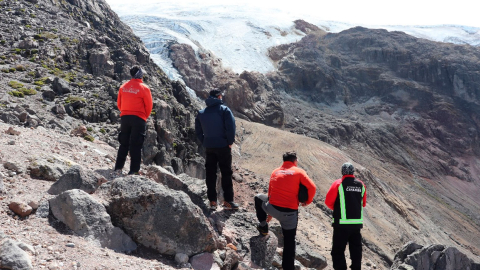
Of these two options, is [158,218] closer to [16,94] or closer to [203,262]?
[203,262]

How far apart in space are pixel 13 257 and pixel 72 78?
64.7ft

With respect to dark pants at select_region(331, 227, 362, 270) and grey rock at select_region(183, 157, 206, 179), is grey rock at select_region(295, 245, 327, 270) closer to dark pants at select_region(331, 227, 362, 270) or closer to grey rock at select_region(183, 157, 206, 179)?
dark pants at select_region(331, 227, 362, 270)

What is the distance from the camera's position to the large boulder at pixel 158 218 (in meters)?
5.83

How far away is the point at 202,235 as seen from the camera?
241 inches

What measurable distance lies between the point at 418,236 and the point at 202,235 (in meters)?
39.7

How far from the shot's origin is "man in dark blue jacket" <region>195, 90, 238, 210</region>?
7859 mm

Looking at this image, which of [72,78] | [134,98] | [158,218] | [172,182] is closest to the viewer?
[158,218]

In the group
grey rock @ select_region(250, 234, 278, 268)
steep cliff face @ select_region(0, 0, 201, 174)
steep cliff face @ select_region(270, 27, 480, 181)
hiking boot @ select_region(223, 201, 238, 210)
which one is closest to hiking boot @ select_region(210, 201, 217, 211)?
hiking boot @ select_region(223, 201, 238, 210)

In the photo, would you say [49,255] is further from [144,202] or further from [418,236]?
[418,236]

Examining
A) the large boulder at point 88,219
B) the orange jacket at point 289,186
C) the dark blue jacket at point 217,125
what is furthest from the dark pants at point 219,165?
the large boulder at point 88,219

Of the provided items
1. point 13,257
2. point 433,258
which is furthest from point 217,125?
point 433,258

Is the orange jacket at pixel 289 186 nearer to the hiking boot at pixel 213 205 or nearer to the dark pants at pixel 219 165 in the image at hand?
the dark pants at pixel 219 165

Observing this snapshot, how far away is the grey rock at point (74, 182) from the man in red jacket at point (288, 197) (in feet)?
10.3

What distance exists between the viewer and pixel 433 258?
1484 centimetres
